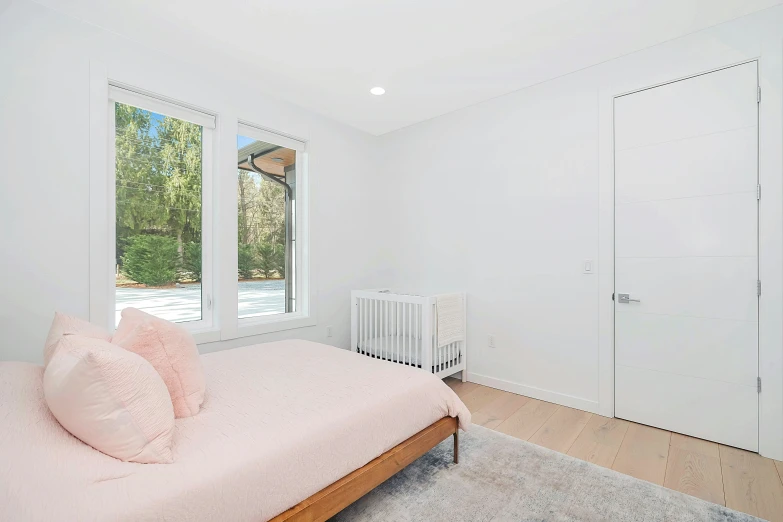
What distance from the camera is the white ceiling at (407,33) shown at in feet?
7.09

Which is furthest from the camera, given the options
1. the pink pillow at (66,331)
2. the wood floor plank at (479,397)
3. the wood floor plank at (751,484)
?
the wood floor plank at (479,397)

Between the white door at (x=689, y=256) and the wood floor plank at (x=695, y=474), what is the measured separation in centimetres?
30

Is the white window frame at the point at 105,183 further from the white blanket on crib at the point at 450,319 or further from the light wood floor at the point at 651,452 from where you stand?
the light wood floor at the point at 651,452

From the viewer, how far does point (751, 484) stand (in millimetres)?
1903

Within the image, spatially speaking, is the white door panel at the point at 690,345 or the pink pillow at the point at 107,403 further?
the white door panel at the point at 690,345

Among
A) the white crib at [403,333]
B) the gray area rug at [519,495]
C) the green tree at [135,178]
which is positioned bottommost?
the gray area rug at [519,495]

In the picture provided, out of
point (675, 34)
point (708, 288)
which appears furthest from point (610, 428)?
point (675, 34)

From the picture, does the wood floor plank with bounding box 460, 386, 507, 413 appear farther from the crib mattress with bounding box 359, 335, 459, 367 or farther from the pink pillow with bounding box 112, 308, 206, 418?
the pink pillow with bounding box 112, 308, 206, 418

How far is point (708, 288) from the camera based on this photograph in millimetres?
→ 2373

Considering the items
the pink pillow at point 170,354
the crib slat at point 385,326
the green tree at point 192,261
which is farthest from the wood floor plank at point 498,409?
the green tree at point 192,261

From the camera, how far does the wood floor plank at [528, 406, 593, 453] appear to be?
234cm

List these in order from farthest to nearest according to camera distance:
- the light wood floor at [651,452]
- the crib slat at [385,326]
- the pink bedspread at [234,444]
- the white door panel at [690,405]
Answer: the crib slat at [385,326] < the white door panel at [690,405] < the light wood floor at [651,452] < the pink bedspread at [234,444]

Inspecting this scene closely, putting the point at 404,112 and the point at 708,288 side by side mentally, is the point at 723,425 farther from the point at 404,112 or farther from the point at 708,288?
the point at 404,112

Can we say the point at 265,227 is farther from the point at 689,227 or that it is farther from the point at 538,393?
the point at 689,227
